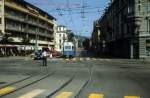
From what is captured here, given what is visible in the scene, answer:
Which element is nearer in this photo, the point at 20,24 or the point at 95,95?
the point at 95,95

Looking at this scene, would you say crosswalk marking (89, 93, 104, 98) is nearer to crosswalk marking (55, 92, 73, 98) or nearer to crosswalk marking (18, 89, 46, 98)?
crosswalk marking (55, 92, 73, 98)

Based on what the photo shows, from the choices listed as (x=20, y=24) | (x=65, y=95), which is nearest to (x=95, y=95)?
(x=65, y=95)

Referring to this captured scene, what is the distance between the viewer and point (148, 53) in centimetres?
6694

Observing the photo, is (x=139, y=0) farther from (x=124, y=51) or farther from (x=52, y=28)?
(x=52, y=28)

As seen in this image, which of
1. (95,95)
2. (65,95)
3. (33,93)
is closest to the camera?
(65,95)

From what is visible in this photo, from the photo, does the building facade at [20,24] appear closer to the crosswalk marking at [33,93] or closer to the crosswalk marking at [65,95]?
the crosswalk marking at [33,93]

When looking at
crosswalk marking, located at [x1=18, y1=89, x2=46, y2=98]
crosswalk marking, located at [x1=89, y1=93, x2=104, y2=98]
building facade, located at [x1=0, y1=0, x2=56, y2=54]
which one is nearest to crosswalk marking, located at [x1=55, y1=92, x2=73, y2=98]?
crosswalk marking, located at [x1=89, y1=93, x2=104, y2=98]

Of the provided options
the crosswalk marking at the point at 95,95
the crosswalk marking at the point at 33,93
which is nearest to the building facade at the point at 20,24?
the crosswalk marking at the point at 33,93

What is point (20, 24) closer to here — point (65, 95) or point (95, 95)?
point (95, 95)

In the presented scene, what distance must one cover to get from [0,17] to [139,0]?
38297mm

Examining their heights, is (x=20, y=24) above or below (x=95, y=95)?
above

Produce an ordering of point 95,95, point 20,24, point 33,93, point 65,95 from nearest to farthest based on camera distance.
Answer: point 65,95 → point 95,95 → point 33,93 → point 20,24

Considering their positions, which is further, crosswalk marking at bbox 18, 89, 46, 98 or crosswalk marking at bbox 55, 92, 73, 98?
crosswalk marking at bbox 55, 92, 73, 98

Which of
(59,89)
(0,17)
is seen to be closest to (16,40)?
(0,17)
